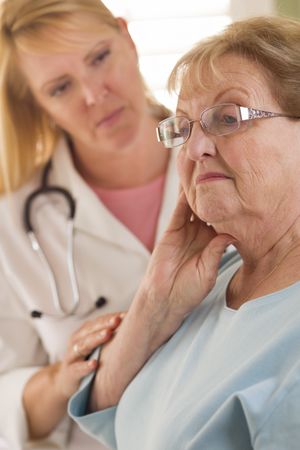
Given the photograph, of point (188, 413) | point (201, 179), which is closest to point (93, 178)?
point (201, 179)

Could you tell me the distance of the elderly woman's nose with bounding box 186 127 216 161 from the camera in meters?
0.98

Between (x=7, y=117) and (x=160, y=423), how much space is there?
2.37 ft

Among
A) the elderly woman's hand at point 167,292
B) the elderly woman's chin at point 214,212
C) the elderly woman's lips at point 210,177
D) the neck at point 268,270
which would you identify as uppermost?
the elderly woman's lips at point 210,177

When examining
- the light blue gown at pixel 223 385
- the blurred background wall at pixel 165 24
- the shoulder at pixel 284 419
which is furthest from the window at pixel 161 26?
the shoulder at pixel 284 419

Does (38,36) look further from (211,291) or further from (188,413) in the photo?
(188,413)

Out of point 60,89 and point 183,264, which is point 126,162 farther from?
point 183,264

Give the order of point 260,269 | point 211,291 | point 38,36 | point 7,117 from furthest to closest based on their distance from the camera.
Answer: point 7,117 < point 38,36 < point 211,291 < point 260,269

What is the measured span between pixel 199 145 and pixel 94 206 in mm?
541

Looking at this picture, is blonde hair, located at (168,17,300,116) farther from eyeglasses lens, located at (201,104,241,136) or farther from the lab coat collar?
the lab coat collar

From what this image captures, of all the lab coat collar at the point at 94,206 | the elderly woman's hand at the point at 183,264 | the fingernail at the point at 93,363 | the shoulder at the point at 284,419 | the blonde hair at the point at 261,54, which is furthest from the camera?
the lab coat collar at the point at 94,206

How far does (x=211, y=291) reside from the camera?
1.15m

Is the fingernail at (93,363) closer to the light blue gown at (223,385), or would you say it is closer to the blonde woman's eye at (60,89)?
the light blue gown at (223,385)

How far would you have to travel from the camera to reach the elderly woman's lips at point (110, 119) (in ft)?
4.39

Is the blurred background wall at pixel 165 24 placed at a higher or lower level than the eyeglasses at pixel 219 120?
lower
